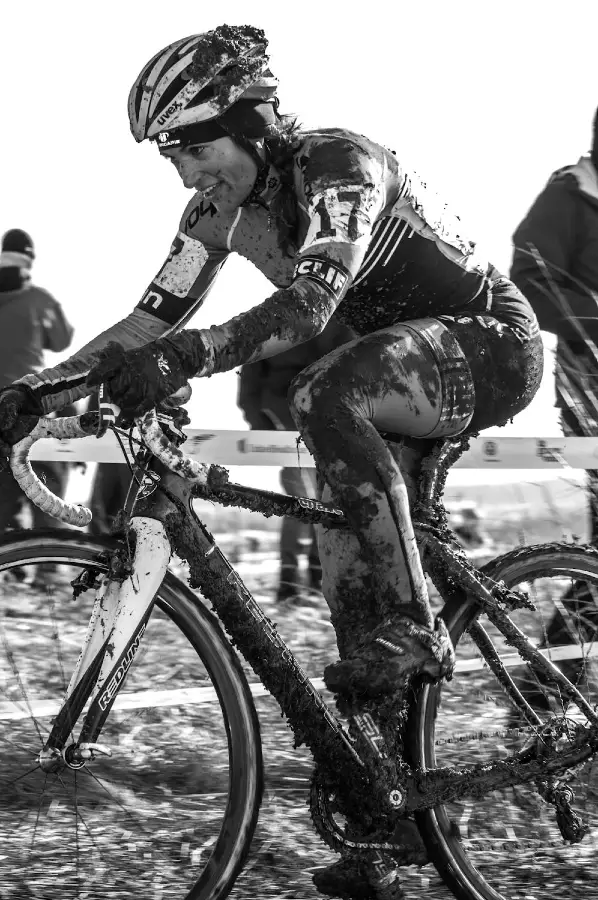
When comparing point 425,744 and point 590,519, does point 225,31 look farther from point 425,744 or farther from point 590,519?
point 590,519

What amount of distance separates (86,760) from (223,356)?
0.96 m

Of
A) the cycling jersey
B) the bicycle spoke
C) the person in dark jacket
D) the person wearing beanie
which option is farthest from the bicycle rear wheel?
the person wearing beanie

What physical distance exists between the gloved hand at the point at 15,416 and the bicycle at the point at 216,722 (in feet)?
0.09

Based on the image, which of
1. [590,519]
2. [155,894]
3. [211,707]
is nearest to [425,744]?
[211,707]

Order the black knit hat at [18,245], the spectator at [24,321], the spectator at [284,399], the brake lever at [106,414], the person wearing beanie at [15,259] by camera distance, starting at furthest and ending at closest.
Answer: the black knit hat at [18,245]
the person wearing beanie at [15,259]
the spectator at [24,321]
the spectator at [284,399]
the brake lever at [106,414]

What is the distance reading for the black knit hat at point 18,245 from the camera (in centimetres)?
627

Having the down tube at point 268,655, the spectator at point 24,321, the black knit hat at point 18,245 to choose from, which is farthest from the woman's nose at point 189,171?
the black knit hat at point 18,245

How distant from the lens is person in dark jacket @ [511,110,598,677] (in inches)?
182

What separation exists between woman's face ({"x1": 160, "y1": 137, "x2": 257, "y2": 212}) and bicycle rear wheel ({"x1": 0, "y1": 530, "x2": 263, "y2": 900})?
905 mm

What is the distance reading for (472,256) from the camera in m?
3.28

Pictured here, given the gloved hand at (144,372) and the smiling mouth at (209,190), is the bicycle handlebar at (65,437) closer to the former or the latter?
the gloved hand at (144,372)

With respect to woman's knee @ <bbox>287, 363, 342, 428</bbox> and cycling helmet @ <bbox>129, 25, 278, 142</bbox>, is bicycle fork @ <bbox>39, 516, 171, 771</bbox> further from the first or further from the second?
cycling helmet @ <bbox>129, 25, 278, 142</bbox>

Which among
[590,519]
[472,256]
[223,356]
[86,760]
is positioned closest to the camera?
[223,356]

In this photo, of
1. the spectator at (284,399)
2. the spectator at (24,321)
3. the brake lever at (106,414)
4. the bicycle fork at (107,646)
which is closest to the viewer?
the brake lever at (106,414)
